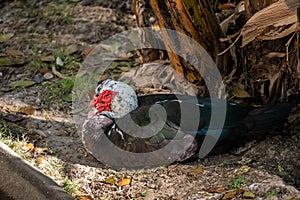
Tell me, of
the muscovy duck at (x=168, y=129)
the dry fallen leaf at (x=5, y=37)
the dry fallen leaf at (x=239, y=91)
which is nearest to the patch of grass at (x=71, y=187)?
the muscovy duck at (x=168, y=129)

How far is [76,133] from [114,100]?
433mm

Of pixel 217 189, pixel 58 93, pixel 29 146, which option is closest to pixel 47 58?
pixel 58 93

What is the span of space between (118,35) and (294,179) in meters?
2.50

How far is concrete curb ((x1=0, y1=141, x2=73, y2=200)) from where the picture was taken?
3498mm

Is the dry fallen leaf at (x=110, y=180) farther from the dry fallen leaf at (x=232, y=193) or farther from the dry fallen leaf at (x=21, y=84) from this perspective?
the dry fallen leaf at (x=21, y=84)

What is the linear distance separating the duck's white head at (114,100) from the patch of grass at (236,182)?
86cm

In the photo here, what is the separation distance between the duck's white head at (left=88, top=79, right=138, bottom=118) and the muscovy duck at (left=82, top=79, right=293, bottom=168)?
63mm

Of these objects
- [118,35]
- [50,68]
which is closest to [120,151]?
[50,68]

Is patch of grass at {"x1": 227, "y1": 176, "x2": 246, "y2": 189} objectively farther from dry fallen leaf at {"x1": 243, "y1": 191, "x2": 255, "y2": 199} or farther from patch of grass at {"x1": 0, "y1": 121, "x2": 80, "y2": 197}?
patch of grass at {"x1": 0, "y1": 121, "x2": 80, "y2": 197}

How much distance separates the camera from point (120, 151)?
14.0ft

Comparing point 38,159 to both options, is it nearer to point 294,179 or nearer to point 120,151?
point 120,151

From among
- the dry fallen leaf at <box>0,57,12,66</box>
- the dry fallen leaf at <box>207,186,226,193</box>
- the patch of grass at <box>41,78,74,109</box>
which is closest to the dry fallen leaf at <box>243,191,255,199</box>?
the dry fallen leaf at <box>207,186,226,193</box>

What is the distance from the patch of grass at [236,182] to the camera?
12.8ft

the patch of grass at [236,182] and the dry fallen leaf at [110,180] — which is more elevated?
the patch of grass at [236,182]
